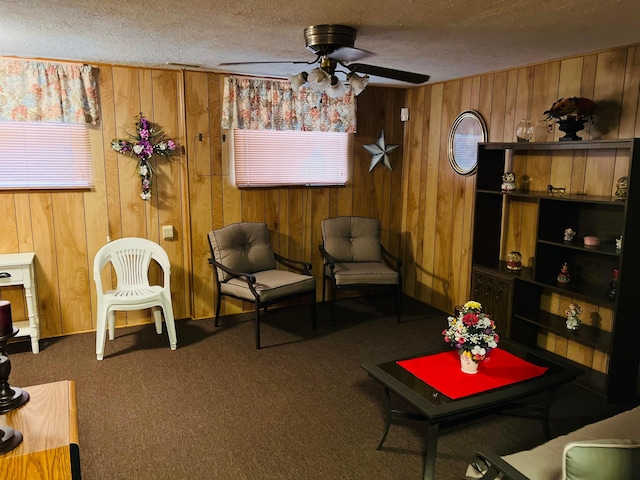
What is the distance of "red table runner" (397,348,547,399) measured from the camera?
2.46 meters

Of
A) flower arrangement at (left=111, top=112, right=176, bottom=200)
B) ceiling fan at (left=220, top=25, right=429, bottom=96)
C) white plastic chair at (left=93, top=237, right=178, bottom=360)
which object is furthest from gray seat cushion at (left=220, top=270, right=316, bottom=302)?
ceiling fan at (left=220, top=25, right=429, bottom=96)

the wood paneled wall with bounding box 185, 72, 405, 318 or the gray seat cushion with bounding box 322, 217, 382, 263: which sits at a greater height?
the wood paneled wall with bounding box 185, 72, 405, 318

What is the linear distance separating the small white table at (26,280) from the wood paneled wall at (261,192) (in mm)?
A: 235

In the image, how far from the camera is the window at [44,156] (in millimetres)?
3826

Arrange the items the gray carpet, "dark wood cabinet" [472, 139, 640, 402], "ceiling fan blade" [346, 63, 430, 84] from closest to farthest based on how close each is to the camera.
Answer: the gray carpet < "ceiling fan blade" [346, 63, 430, 84] < "dark wood cabinet" [472, 139, 640, 402]

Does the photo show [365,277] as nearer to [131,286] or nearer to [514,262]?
[514,262]

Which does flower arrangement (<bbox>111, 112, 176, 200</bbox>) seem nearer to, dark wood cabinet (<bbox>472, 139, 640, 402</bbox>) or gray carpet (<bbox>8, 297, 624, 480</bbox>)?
gray carpet (<bbox>8, 297, 624, 480</bbox>)

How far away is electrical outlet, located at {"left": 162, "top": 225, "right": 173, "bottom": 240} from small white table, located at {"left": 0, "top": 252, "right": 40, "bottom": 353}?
3.33 feet

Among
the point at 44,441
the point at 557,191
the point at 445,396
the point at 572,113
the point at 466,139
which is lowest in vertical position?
the point at 445,396

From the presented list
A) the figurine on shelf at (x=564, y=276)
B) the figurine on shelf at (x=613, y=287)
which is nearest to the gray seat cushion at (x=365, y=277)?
the figurine on shelf at (x=564, y=276)

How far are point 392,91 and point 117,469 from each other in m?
4.17

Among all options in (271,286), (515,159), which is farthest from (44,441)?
(515,159)

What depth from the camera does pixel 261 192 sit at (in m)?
4.70

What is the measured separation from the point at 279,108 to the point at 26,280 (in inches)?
99.6
